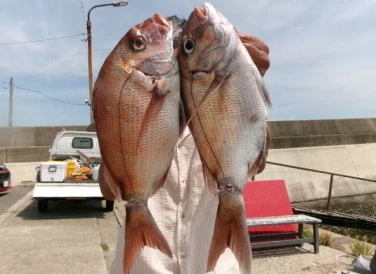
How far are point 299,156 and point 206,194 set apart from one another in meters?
12.8

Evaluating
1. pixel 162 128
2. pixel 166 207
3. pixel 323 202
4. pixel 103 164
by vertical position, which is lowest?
pixel 323 202

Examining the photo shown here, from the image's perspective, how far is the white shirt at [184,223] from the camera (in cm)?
208

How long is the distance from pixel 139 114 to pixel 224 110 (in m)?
0.34

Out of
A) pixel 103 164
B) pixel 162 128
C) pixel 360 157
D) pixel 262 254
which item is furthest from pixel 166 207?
pixel 360 157

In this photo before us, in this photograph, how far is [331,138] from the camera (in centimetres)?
1711

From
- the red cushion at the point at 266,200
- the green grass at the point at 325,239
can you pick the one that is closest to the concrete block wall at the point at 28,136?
the red cushion at the point at 266,200

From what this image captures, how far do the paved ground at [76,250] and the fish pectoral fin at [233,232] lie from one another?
364 centimetres

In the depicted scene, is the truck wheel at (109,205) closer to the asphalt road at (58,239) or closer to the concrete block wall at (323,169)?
the asphalt road at (58,239)

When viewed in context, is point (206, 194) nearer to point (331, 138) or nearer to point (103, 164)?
point (103, 164)

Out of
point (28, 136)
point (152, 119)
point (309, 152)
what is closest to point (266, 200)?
point (152, 119)

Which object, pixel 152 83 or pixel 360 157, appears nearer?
pixel 152 83

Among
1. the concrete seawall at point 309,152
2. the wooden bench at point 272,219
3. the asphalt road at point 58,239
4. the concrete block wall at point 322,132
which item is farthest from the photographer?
the concrete block wall at point 322,132

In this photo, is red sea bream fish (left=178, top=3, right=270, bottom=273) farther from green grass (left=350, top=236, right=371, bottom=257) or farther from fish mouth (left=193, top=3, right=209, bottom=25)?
green grass (left=350, top=236, right=371, bottom=257)

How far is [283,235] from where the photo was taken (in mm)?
5977
